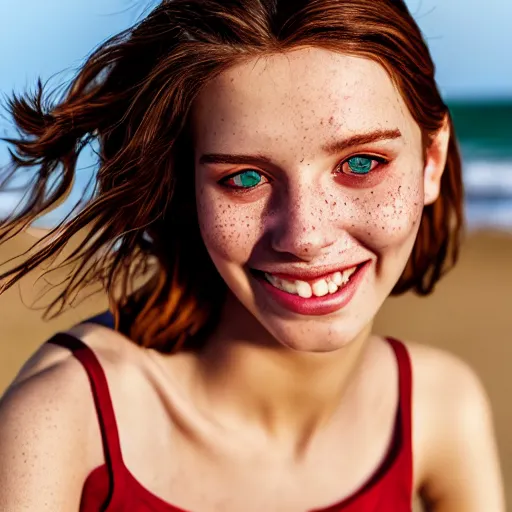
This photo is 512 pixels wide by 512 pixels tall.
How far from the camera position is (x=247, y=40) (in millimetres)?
1748

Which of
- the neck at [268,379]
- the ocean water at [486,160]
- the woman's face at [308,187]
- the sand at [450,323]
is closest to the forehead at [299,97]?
the woman's face at [308,187]

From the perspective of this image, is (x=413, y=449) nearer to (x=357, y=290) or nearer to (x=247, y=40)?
(x=357, y=290)

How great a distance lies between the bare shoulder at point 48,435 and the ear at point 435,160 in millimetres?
761

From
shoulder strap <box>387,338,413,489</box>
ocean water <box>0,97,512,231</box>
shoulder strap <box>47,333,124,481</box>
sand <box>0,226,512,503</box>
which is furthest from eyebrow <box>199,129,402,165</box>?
ocean water <box>0,97,512,231</box>

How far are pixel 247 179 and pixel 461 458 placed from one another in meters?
0.88

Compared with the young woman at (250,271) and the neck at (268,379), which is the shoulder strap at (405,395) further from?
the neck at (268,379)

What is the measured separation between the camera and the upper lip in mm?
1810

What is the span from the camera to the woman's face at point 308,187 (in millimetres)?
1733

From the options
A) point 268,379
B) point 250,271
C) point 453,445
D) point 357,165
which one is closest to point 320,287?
point 250,271

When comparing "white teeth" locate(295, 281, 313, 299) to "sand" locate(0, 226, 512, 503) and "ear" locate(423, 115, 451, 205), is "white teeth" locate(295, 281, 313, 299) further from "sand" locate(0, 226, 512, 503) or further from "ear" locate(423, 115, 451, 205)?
"sand" locate(0, 226, 512, 503)

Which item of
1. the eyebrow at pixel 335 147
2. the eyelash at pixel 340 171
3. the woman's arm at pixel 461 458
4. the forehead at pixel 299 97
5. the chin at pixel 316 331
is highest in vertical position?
the forehead at pixel 299 97

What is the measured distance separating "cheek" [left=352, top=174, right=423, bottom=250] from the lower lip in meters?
0.07

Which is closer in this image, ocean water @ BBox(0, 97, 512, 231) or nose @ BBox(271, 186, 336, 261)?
nose @ BBox(271, 186, 336, 261)

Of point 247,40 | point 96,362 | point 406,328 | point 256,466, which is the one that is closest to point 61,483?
point 96,362
